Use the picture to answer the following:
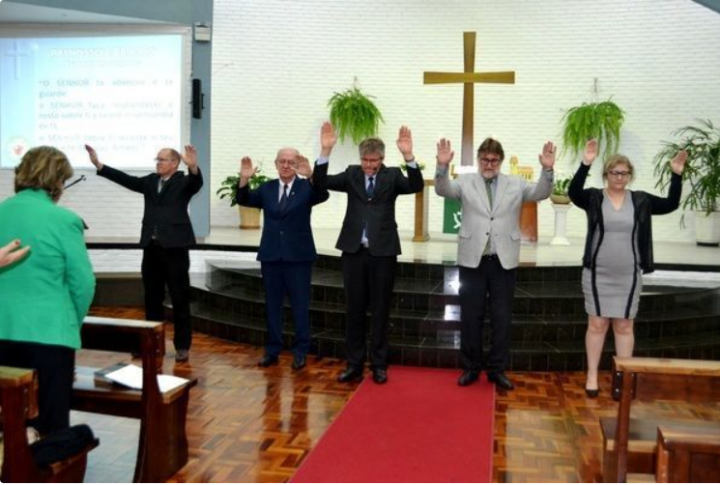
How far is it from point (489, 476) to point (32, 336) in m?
1.92

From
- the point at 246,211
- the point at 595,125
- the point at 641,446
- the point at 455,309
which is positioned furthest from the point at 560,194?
the point at 641,446

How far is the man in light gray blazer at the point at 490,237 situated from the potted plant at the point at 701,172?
5197mm

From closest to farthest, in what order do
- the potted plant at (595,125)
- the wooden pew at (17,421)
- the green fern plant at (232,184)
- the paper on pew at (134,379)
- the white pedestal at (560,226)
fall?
1. the wooden pew at (17,421)
2. the paper on pew at (134,379)
3. the white pedestal at (560,226)
4. the potted plant at (595,125)
5. the green fern plant at (232,184)

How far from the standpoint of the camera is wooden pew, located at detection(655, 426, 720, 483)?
78.2 inches

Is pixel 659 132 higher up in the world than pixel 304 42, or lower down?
lower down

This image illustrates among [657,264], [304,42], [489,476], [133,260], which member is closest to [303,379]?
[489,476]

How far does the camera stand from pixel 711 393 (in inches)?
92.4

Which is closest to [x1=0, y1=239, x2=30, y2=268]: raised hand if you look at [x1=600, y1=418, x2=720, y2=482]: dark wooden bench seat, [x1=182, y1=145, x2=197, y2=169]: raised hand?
[x1=600, y1=418, x2=720, y2=482]: dark wooden bench seat

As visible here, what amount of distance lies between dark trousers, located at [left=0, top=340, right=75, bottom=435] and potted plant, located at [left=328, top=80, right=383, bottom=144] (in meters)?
7.08

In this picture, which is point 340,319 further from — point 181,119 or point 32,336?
point 181,119

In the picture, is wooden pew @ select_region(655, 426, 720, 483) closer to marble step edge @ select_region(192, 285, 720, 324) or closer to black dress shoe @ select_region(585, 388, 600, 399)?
black dress shoe @ select_region(585, 388, 600, 399)

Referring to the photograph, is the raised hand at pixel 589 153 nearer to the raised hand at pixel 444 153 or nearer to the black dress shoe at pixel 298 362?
the raised hand at pixel 444 153

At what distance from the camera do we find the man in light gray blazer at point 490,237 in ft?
13.9

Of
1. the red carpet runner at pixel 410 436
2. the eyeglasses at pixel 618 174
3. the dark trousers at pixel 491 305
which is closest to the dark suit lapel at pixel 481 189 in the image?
the dark trousers at pixel 491 305
